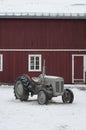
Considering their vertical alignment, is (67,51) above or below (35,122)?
above

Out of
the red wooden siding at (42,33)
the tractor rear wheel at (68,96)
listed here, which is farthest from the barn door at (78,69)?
the tractor rear wheel at (68,96)

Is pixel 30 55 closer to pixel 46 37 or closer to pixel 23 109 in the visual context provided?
pixel 46 37

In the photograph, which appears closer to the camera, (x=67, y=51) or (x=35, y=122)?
(x=35, y=122)

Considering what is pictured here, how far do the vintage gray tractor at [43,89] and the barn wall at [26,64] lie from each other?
46.9 feet

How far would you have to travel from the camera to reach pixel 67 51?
34688mm

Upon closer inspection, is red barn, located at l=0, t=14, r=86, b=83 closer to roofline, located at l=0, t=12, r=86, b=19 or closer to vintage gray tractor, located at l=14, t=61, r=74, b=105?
roofline, located at l=0, t=12, r=86, b=19
